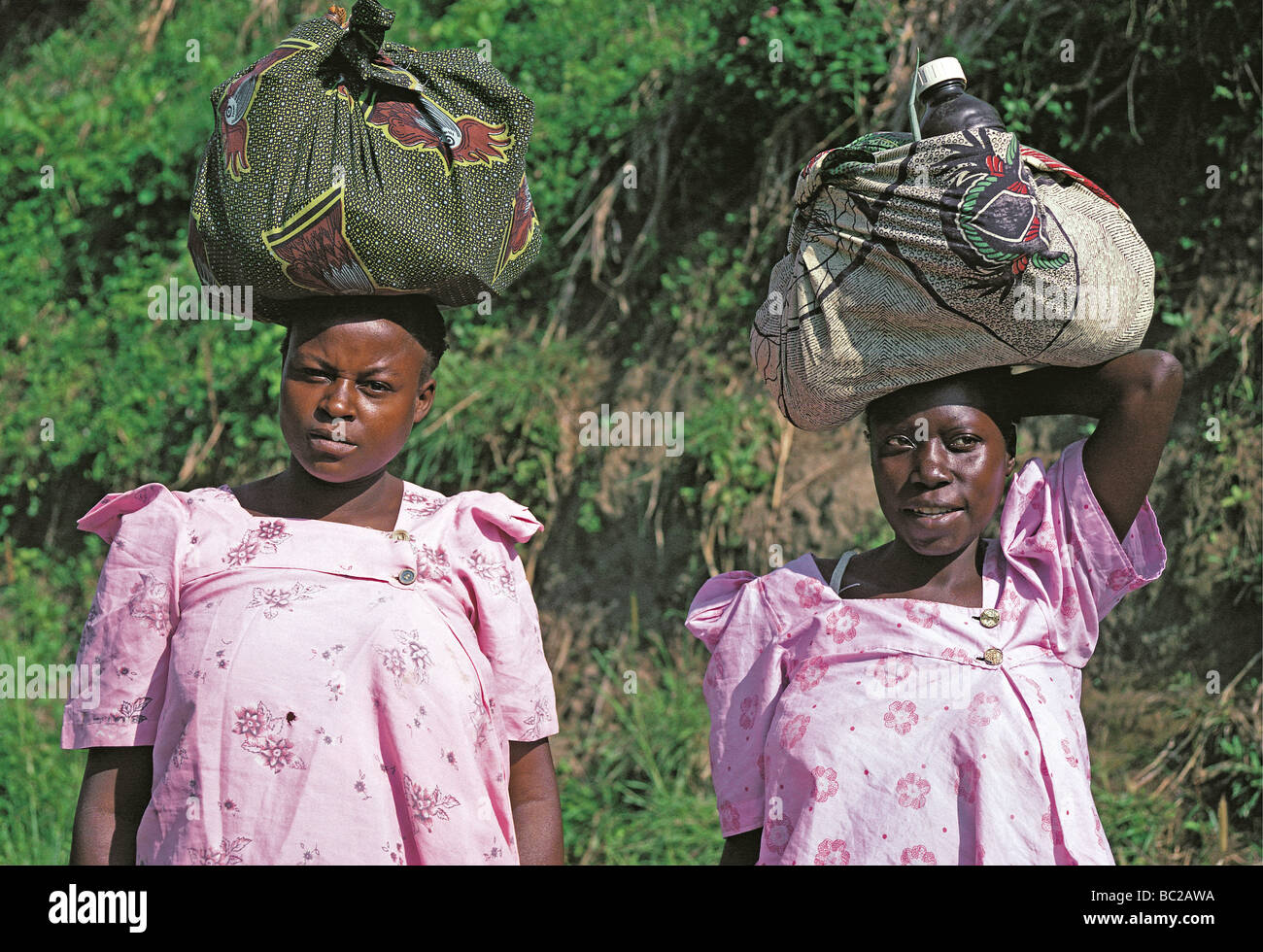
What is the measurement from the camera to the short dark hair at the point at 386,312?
7.75ft

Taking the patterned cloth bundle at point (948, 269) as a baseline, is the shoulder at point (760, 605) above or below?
below

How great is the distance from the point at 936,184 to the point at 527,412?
272 cm

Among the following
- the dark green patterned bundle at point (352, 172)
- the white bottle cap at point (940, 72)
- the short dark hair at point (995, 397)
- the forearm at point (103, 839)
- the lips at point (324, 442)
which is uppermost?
the white bottle cap at point (940, 72)

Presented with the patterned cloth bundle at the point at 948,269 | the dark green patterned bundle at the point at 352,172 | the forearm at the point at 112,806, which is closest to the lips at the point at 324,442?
the dark green patterned bundle at the point at 352,172

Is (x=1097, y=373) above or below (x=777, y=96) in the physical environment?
below

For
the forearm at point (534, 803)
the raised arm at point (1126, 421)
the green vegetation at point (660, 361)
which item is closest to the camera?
the raised arm at point (1126, 421)

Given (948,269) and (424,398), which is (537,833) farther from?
(948,269)

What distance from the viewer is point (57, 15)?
21.7ft

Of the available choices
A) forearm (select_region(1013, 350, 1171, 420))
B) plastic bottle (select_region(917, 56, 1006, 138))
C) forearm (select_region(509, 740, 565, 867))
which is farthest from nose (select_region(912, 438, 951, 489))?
forearm (select_region(509, 740, 565, 867))

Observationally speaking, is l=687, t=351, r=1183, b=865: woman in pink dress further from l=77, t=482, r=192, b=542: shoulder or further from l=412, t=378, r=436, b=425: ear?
l=77, t=482, r=192, b=542: shoulder

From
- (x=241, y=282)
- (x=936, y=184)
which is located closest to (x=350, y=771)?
(x=241, y=282)

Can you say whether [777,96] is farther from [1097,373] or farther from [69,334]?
[69,334]

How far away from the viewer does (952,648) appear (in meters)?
2.30

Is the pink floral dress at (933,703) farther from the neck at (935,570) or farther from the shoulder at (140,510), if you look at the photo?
the shoulder at (140,510)
